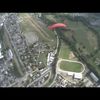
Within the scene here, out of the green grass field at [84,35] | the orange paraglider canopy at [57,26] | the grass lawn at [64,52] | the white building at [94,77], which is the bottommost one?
the white building at [94,77]

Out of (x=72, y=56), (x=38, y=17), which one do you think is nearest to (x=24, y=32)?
(x=38, y=17)

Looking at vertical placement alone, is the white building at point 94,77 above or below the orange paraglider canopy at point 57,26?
below

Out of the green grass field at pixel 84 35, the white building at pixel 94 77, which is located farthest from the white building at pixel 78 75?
the green grass field at pixel 84 35

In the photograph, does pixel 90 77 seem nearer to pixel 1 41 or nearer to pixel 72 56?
pixel 72 56

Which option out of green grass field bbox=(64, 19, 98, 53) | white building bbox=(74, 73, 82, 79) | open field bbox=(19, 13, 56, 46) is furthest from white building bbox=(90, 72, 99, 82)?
open field bbox=(19, 13, 56, 46)

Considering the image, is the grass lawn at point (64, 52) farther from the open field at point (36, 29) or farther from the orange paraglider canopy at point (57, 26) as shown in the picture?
the orange paraglider canopy at point (57, 26)

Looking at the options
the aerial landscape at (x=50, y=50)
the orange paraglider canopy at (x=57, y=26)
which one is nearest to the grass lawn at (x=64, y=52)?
the aerial landscape at (x=50, y=50)

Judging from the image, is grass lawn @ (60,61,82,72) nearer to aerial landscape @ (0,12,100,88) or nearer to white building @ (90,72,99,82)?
aerial landscape @ (0,12,100,88)

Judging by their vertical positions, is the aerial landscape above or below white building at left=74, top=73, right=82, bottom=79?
above
